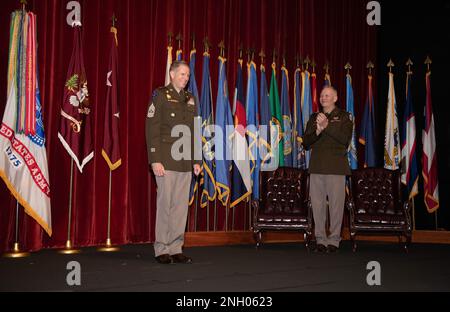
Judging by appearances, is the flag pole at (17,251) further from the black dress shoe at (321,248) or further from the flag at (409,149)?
the flag at (409,149)

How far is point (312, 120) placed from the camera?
5797 mm

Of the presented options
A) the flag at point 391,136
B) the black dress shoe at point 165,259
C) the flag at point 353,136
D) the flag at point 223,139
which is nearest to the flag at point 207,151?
the flag at point 223,139

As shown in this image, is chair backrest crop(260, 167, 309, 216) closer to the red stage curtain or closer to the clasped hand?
the red stage curtain

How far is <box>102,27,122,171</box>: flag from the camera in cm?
582

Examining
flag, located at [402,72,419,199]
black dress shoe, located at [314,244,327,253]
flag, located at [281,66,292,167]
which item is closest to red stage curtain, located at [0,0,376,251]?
flag, located at [281,66,292,167]

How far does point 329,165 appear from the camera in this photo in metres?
5.66

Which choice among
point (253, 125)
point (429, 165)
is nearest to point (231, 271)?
point (253, 125)

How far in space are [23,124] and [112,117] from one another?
3.68 ft

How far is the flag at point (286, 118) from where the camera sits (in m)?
7.32

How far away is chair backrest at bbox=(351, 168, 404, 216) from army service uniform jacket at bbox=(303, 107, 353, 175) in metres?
1.04

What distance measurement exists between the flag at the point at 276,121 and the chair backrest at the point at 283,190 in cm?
55

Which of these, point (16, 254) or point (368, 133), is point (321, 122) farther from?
point (16, 254)

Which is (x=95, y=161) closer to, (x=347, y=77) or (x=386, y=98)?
(x=347, y=77)

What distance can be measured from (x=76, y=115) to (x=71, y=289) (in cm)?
275
